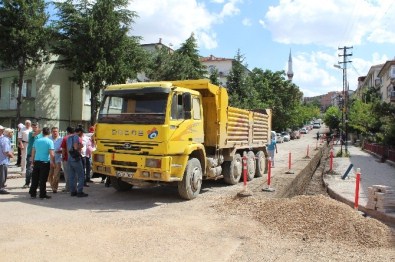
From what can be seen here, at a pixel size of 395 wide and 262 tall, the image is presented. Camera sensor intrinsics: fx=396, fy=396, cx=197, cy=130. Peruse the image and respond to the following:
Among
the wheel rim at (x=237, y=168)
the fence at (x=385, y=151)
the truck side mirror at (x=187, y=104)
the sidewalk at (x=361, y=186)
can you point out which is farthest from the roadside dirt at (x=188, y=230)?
the fence at (x=385, y=151)

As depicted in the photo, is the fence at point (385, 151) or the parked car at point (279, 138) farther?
the parked car at point (279, 138)

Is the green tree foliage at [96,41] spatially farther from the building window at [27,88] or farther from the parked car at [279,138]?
the parked car at [279,138]

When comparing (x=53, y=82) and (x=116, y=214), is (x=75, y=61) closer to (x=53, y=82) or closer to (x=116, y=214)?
(x=53, y=82)

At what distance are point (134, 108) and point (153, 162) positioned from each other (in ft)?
4.90

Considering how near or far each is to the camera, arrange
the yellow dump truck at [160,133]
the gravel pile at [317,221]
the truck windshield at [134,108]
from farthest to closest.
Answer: the truck windshield at [134,108] → the yellow dump truck at [160,133] → the gravel pile at [317,221]

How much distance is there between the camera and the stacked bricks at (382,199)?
9037 millimetres

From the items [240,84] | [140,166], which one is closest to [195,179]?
[140,166]

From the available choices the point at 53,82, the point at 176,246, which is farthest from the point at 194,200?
the point at 53,82

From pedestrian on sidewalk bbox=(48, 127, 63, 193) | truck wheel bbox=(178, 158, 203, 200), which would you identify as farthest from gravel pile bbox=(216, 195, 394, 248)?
pedestrian on sidewalk bbox=(48, 127, 63, 193)

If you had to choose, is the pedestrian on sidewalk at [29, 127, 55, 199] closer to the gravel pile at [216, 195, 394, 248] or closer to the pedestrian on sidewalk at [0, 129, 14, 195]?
the pedestrian on sidewalk at [0, 129, 14, 195]

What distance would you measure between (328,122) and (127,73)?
64.6 meters

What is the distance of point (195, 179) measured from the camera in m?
10.2

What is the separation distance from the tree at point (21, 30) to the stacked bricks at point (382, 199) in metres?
20.6

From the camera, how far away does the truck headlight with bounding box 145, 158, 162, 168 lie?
29.7 ft
